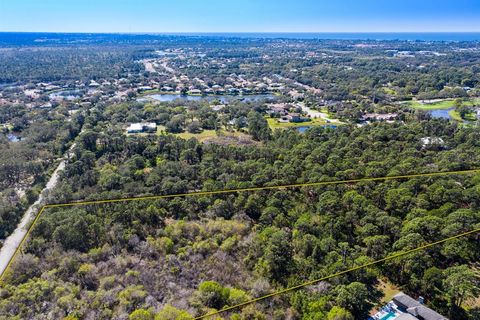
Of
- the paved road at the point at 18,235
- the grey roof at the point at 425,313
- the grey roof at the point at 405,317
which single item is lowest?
the paved road at the point at 18,235

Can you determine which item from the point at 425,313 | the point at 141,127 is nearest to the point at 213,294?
the point at 425,313

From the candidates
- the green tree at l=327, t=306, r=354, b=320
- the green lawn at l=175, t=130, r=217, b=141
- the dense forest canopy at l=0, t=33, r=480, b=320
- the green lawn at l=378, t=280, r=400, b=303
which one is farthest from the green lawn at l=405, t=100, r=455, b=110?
the green tree at l=327, t=306, r=354, b=320

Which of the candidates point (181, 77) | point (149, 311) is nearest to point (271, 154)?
point (149, 311)

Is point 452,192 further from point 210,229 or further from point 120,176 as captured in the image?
point 120,176

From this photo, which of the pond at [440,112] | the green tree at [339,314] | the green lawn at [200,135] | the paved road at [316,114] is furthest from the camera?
the pond at [440,112]

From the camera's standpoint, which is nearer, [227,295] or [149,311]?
[149,311]

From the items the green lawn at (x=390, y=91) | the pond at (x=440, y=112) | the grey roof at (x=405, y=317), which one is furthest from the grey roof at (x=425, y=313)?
the green lawn at (x=390, y=91)

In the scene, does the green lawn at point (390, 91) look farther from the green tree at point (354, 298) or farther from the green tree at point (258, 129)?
the green tree at point (354, 298)

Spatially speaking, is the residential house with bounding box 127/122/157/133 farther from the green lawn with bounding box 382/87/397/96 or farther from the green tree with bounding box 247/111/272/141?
the green lawn with bounding box 382/87/397/96

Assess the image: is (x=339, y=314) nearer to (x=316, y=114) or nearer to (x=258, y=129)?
(x=258, y=129)

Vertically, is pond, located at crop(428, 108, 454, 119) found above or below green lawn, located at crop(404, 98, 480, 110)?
below

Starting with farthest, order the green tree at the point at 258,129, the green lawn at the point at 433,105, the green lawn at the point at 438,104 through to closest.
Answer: the green lawn at the point at 433,105 < the green lawn at the point at 438,104 < the green tree at the point at 258,129
